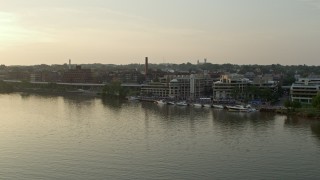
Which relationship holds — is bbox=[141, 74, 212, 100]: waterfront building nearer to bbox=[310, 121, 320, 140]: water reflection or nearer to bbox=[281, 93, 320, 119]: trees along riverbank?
bbox=[281, 93, 320, 119]: trees along riverbank

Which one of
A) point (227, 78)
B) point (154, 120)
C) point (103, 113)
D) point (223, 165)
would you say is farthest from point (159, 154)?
point (227, 78)

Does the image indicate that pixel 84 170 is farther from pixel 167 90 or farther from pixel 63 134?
pixel 167 90

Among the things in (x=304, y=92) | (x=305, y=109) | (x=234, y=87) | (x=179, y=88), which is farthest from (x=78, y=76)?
(x=305, y=109)

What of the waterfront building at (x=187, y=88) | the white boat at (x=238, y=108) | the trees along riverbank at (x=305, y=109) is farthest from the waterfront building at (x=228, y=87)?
the trees along riverbank at (x=305, y=109)

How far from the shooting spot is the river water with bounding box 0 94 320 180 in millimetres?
7715

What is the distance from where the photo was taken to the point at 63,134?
1131 cm

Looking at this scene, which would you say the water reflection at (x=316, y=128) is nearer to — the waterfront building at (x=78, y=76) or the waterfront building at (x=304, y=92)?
the waterfront building at (x=304, y=92)

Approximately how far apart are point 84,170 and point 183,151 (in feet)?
7.67

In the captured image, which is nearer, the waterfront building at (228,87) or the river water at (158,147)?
the river water at (158,147)

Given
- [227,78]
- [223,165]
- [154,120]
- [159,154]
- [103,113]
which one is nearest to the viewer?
[223,165]

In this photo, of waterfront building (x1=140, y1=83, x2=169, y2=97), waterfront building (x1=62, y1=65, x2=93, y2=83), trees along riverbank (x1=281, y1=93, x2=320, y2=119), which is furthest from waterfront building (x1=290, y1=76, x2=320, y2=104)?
waterfront building (x1=62, y1=65, x2=93, y2=83)

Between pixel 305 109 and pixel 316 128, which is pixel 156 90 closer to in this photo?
pixel 305 109

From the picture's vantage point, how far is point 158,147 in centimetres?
969

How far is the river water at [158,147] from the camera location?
7715mm
